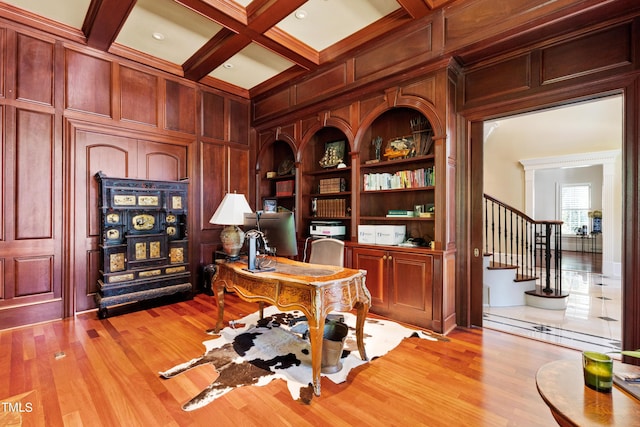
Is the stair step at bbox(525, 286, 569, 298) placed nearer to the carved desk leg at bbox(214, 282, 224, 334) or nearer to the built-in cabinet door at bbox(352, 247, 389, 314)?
the built-in cabinet door at bbox(352, 247, 389, 314)

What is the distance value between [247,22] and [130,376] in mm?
3440

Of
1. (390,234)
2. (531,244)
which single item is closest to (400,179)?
(390,234)

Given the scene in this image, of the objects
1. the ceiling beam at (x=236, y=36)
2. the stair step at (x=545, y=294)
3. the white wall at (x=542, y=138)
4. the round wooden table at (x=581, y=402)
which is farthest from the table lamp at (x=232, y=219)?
the white wall at (x=542, y=138)

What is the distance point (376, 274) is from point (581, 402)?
2565mm

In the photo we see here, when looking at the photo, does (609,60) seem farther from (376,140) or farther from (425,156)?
(376,140)

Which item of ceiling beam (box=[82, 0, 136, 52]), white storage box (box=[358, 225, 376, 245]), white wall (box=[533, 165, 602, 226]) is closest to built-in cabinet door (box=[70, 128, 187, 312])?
ceiling beam (box=[82, 0, 136, 52])

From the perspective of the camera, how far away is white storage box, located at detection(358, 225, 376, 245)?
3.59 m

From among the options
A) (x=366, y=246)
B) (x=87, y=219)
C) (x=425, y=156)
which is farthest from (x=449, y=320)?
(x=87, y=219)

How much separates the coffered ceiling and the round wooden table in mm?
3121

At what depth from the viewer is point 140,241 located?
3.63 m

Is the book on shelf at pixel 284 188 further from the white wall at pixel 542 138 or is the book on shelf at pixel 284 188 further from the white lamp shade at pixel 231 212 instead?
the white wall at pixel 542 138

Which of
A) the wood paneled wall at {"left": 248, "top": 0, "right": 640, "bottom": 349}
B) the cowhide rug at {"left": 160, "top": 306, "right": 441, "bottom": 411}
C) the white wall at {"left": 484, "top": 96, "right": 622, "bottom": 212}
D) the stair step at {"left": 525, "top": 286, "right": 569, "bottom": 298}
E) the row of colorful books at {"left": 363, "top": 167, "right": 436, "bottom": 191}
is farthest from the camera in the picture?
the white wall at {"left": 484, "top": 96, "right": 622, "bottom": 212}

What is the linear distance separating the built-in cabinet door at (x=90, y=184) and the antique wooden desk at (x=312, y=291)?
2266mm

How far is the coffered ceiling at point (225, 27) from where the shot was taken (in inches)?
114
